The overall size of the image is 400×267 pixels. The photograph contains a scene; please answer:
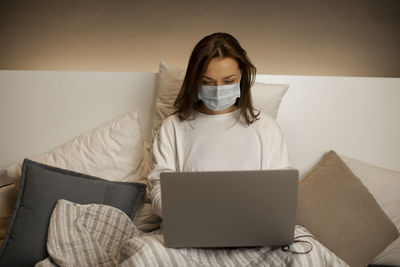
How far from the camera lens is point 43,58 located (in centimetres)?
219

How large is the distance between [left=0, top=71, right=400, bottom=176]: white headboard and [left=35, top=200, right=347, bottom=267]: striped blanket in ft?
1.67

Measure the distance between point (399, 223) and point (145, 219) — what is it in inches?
40.9

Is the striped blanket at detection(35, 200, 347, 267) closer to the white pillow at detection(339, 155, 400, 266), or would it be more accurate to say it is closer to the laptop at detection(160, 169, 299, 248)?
the laptop at detection(160, 169, 299, 248)

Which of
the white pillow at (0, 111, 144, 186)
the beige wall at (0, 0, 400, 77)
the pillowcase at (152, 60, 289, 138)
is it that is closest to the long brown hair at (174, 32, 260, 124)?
the pillowcase at (152, 60, 289, 138)

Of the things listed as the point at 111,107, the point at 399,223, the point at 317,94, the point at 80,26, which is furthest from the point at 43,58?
the point at 399,223

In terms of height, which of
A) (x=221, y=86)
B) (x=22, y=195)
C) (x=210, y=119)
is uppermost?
(x=221, y=86)

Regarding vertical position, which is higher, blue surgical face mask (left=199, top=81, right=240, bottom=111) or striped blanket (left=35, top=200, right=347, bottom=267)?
blue surgical face mask (left=199, top=81, right=240, bottom=111)

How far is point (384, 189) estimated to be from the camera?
1.57m

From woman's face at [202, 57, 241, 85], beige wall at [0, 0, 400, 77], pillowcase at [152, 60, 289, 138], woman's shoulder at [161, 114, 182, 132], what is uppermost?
beige wall at [0, 0, 400, 77]

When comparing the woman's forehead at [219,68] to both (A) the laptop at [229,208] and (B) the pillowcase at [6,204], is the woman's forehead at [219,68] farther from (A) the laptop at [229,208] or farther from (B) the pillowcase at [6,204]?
(B) the pillowcase at [6,204]

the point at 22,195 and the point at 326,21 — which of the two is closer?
the point at 22,195

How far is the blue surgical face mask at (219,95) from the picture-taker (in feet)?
4.37

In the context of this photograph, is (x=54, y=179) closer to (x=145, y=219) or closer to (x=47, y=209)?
(x=47, y=209)

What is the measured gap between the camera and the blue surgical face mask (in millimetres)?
1332
